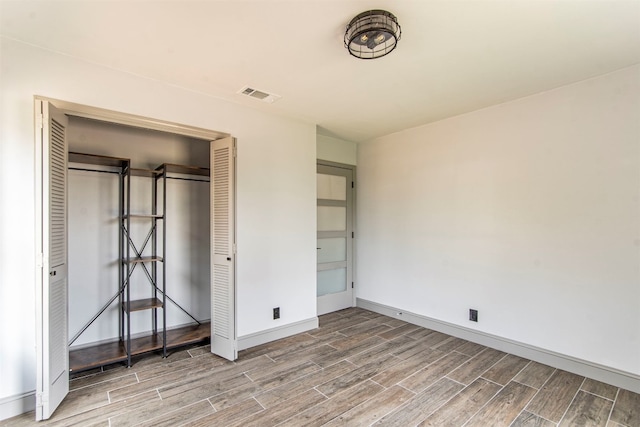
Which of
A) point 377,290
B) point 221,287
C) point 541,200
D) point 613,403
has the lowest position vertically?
point 613,403

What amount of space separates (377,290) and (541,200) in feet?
8.09

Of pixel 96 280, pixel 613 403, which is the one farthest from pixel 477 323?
pixel 96 280

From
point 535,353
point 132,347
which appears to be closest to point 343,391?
point 535,353

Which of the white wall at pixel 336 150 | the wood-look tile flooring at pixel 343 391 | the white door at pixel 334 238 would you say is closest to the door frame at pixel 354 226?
the white door at pixel 334 238

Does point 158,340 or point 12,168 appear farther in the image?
point 158,340

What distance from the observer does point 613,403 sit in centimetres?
237

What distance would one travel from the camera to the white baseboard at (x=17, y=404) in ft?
7.02

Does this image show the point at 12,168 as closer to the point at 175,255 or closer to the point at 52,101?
the point at 52,101

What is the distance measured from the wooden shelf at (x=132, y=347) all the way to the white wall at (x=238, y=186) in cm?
50

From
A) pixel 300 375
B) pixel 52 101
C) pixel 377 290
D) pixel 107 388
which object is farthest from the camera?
pixel 377 290

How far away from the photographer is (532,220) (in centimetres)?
310

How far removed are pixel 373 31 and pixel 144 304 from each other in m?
3.22

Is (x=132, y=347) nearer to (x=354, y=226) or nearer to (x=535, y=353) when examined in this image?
(x=354, y=226)

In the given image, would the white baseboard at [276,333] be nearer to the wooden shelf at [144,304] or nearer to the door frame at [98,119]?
the door frame at [98,119]
